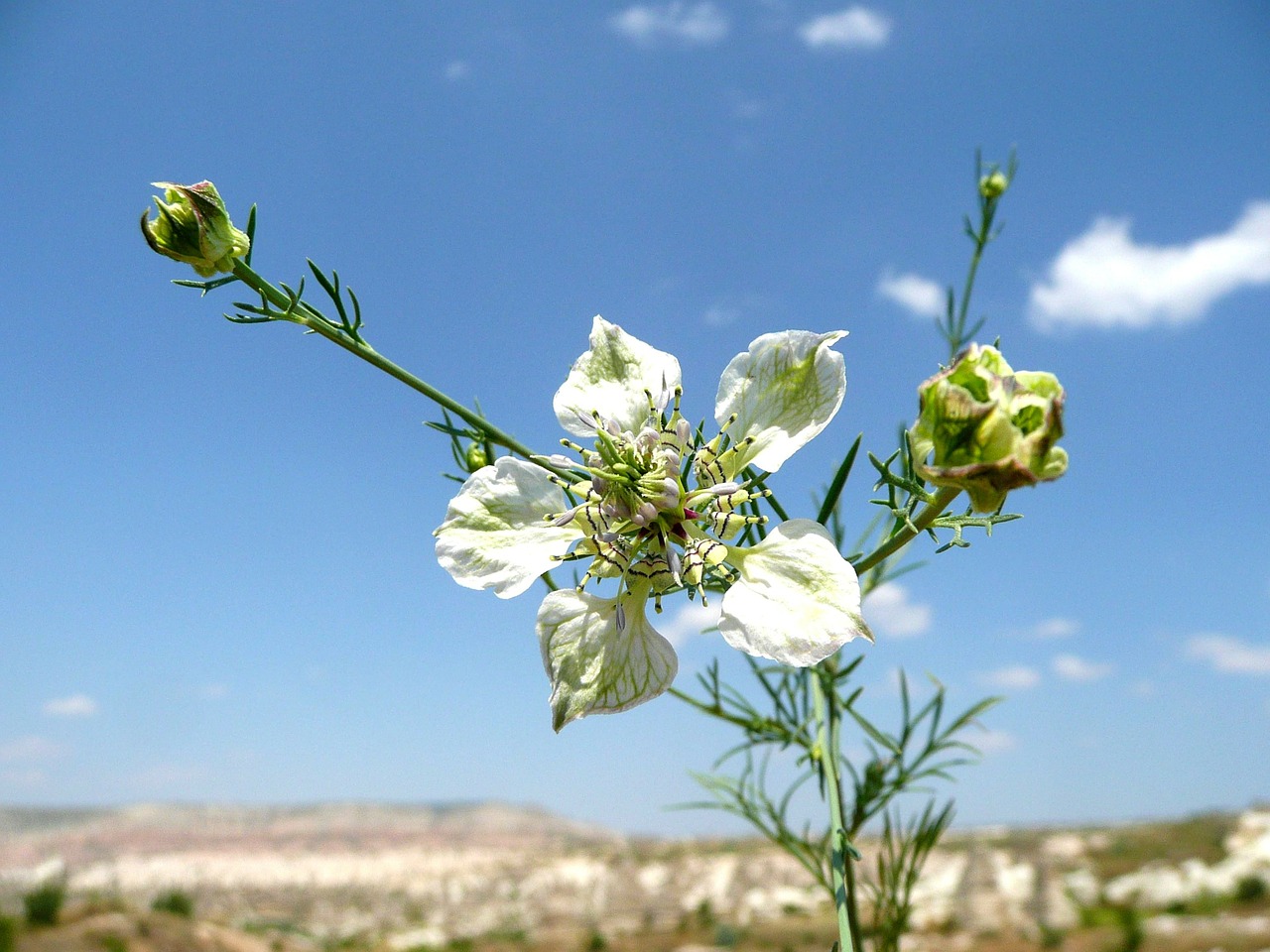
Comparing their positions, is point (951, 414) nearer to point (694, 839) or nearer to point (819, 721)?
point (819, 721)

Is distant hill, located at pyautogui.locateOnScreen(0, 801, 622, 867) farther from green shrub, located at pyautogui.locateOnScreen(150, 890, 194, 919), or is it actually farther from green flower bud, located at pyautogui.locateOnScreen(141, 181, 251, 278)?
green flower bud, located at pyautogui.locateOnScreen(141, 181, 251, 278)

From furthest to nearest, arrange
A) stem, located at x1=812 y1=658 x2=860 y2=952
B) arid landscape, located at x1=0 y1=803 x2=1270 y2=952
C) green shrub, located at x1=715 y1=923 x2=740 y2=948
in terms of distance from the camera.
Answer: green shrub, located at x1=715 y1=923 x2=740 y2=948, arid landscape, located at x1=0 y1=803 x2=1270 y2=952, stem, located at x1=812 y1=658 x2=860 y2=952

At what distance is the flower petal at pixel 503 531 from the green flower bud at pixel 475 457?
1.31ft

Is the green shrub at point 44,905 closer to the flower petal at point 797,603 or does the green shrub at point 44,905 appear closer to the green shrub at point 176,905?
the green shrub at point 176,905

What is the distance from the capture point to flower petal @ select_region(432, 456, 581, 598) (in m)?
0.96

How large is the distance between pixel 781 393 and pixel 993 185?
64.2 inches

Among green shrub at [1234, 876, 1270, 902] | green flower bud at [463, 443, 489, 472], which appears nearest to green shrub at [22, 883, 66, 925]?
green flower bud at [463, 443, 489, 472]

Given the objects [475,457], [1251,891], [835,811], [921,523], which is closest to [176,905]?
[475,457]

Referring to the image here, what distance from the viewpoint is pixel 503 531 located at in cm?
100

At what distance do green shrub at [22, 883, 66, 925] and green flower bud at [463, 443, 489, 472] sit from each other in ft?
55.1

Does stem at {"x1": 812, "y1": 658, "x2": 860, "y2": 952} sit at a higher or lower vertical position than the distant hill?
higher

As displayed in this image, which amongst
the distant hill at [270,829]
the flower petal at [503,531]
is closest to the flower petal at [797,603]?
the flower petal at [503,531]

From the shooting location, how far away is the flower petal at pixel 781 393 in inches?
37.3

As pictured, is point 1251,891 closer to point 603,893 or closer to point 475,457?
point 603,893
